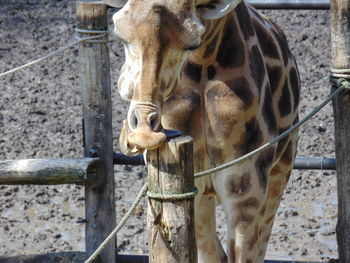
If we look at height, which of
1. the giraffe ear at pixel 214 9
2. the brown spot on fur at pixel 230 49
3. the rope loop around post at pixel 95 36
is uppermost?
the giraffe ear at pixel 214 9

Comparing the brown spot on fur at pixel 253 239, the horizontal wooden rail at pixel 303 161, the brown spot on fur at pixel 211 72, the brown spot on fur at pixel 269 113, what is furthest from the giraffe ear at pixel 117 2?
the horizontal wooden rail at pixel 303 161

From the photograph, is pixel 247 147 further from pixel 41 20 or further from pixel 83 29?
pixel 41 20

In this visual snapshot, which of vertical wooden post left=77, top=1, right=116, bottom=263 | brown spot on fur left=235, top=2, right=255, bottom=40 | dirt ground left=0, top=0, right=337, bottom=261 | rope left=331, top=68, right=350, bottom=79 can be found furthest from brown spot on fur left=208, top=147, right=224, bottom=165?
dirt ground left=0, top=0, right=337, bottom=261

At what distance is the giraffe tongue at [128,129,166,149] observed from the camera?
9.58 ft

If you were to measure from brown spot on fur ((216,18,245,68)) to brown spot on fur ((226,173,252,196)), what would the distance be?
41cm

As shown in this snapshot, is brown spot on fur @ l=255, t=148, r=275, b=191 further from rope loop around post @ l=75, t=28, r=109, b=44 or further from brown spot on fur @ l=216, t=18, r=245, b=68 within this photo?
rope loop around post @ l=75, t=28, r=109, b=44

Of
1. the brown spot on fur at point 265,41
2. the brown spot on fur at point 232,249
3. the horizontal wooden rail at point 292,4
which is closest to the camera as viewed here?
the brown spot on fur at point 232,249

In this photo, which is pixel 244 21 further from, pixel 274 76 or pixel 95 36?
pixel 95 36

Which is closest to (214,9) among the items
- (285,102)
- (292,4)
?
(285,102)

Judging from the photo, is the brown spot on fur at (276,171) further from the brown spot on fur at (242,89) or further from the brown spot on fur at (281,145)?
the brown spot on fur at (242,89)

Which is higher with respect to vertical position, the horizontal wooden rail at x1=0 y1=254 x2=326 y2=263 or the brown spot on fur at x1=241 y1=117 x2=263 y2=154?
the brown spot on fur at x1=241 y1=117 x2=263 y2=154

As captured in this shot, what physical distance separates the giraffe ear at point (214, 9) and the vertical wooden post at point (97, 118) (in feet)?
3.30

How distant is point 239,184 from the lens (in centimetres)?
366

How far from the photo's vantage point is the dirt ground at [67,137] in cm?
522
